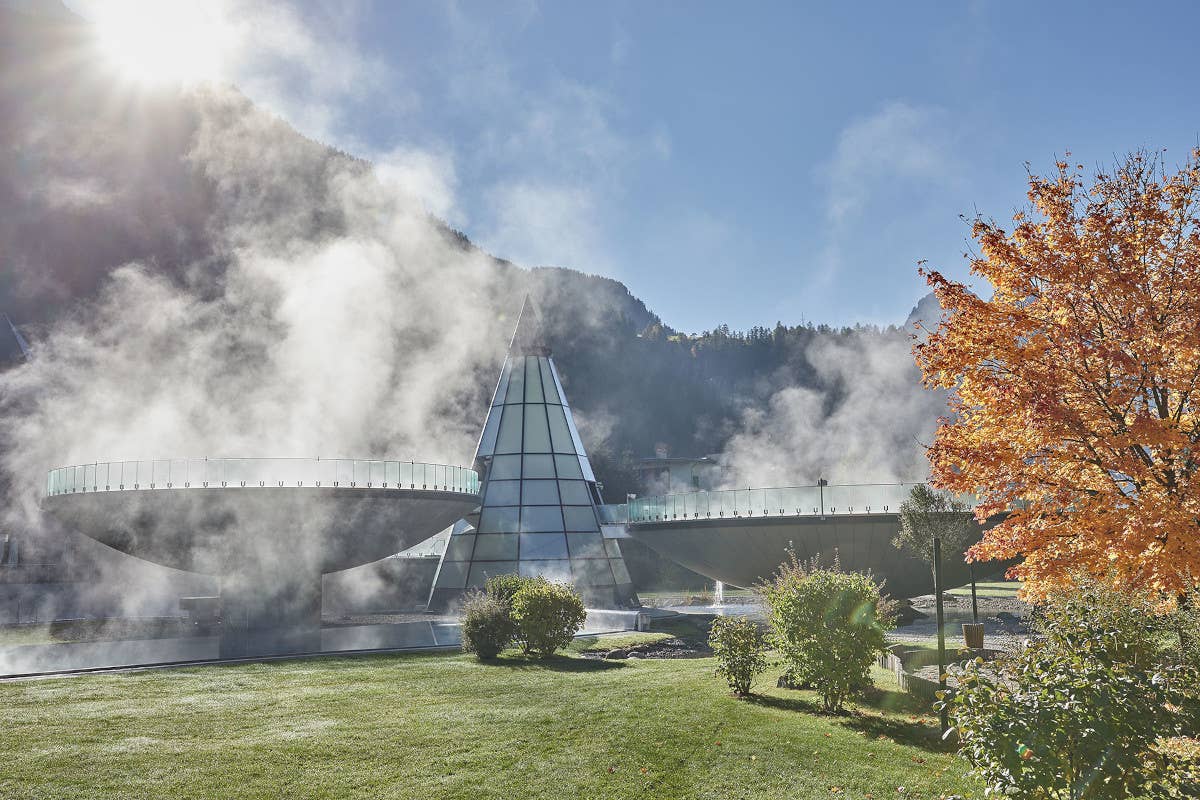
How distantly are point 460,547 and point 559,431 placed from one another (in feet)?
17.2

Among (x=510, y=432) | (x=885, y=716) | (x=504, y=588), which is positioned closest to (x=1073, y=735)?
(x=885, y=716)

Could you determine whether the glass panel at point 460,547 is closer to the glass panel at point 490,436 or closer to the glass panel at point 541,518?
the glass panel at point 541,518

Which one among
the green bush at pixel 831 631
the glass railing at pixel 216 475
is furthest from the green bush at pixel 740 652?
the glass railing at pixel 216 475

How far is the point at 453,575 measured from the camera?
26859mm

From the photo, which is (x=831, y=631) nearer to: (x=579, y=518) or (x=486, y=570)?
(x=486, y=570)

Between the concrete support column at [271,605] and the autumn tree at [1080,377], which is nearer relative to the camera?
the autumn tree at [1080,377]

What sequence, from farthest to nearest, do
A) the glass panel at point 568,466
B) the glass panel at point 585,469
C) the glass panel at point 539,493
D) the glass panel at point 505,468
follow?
1. the glass panel at point 585,469
2. the glass panel at point 568,466
3. the glass panel at point 505,468
4. the glass panel at point 539,493

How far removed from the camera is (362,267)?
49375 millimetres

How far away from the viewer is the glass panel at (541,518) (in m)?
27.2

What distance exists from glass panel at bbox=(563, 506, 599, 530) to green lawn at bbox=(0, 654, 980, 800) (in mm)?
14701

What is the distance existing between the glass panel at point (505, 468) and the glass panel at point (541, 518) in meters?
1.39

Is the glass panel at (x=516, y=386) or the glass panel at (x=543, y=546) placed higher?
the glass panel at (x=516, y=386)

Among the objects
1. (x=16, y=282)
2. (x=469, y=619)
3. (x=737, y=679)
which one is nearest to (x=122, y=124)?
(x=16, y=282)

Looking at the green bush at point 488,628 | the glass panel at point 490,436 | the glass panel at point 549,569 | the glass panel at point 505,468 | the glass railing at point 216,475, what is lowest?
the green bush at point 488,628
